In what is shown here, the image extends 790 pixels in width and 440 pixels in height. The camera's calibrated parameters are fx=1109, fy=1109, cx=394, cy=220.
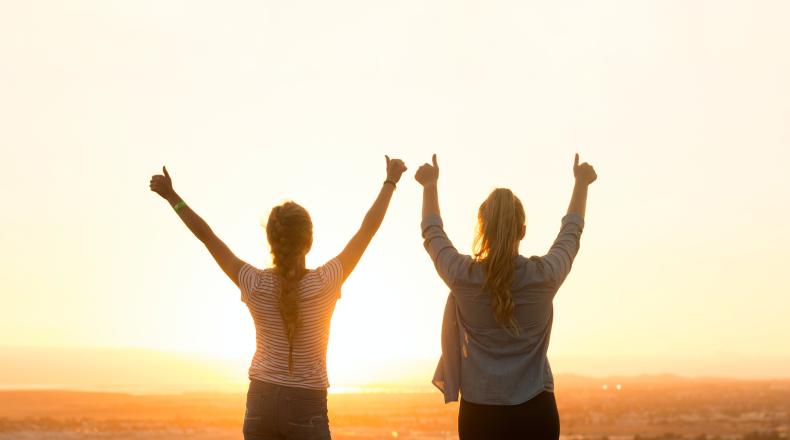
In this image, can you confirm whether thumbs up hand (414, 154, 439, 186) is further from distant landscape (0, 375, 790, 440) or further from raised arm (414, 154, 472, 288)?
distant landscape (0, 375, 790, 440)

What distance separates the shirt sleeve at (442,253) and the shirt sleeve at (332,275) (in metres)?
0.51

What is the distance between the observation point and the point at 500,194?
5.58m

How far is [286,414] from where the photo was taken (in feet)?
17.7

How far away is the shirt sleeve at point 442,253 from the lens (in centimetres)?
557

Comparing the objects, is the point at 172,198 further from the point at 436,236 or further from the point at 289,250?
the point at 436,236

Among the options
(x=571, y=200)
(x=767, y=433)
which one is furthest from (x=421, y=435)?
(x=571, y=200)

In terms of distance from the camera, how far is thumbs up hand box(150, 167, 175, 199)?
6016 millimetres

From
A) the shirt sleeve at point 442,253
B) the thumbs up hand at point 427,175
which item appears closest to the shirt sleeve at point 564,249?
the shirt sleeve at point 442,253

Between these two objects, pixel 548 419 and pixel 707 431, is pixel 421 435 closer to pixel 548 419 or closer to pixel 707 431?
pixel 707 431

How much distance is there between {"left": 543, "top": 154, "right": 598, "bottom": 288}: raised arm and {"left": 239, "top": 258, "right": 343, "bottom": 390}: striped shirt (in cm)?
109

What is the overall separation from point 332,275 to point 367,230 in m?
0.35

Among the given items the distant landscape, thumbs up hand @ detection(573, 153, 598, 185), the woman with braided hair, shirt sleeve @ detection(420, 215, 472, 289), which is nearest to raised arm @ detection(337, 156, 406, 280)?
the woman with braided hair

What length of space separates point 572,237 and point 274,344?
1.65 metres

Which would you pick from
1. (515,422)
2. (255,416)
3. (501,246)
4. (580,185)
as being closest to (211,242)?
(255,416)
